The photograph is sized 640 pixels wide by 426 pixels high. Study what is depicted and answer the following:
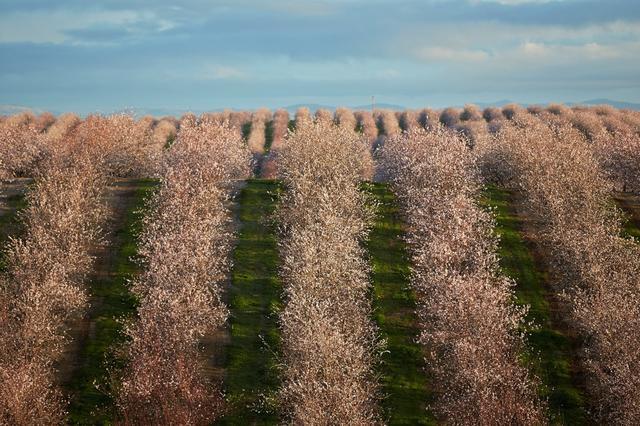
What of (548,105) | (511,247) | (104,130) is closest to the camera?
(511,247)

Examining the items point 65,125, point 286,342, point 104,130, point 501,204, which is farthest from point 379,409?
point 65,125

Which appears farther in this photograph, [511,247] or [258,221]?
[258,221]

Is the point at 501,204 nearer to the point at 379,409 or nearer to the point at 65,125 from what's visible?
the point at 379,409

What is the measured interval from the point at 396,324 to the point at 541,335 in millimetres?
12980

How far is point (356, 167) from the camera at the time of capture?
91.9 meters

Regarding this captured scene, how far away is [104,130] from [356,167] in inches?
1489

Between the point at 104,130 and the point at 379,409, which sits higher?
the point at 104,130

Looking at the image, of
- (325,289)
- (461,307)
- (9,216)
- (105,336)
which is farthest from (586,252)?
(9,216)

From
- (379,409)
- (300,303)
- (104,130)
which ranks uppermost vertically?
(104,130)

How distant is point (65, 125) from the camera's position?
152m

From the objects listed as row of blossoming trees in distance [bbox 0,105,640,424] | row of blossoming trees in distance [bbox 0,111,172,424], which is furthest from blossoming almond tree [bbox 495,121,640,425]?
row of blossoming trees in distance [bbox 0,111,172,424]

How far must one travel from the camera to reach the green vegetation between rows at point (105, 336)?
53.2 metres

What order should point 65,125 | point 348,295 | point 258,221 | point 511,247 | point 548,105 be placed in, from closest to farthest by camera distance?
point 348,295 → point 511,247 → point 258,221 → point 65,125 → point 548,105

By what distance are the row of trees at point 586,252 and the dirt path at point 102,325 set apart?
37.2m
